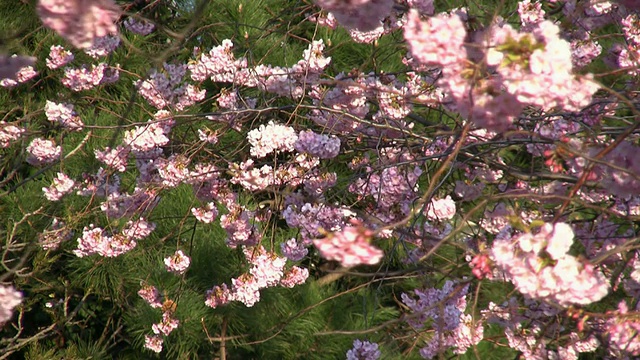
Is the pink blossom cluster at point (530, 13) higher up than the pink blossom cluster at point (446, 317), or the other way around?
the pink blossom cluster at point (530, 13)

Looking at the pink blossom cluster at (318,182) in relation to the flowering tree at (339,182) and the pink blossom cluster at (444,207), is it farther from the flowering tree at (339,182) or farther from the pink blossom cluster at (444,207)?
the pink blossom cluster at (444,207)

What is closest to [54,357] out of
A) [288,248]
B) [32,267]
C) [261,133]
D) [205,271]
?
[32,267]

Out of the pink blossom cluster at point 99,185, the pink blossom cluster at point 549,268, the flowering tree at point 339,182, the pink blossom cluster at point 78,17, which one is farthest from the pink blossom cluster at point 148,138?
the pink blossom cluster at point 549,268

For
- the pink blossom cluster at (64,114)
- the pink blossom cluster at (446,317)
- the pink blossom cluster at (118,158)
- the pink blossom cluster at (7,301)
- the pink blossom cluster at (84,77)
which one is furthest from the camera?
the pink blossom cluster at (84,77)

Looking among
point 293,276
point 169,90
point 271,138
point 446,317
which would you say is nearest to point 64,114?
point 169,90

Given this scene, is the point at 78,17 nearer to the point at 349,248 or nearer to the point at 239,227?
the point at 349,248

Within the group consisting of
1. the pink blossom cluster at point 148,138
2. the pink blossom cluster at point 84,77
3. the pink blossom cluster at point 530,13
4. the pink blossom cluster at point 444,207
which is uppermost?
the pink blossom cluster at point 530,13
